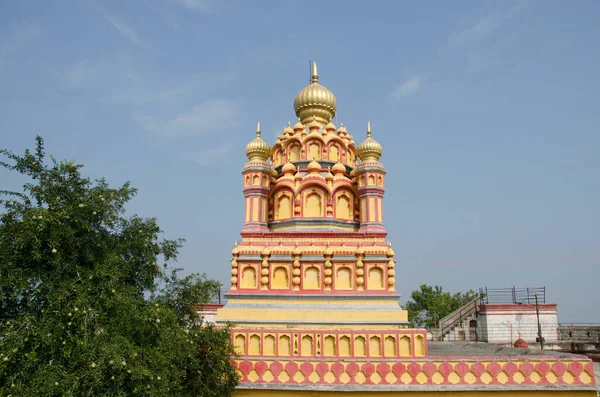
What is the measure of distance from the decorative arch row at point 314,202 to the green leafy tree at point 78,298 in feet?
25.0

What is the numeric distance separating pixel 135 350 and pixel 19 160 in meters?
5.10

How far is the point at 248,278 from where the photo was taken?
16812 millimetres

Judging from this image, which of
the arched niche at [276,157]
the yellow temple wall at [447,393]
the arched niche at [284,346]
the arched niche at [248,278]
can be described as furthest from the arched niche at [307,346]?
the arched niche at [276,157]

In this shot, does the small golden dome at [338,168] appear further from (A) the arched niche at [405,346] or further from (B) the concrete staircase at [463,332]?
(B) the concrete staircase at [463,332]

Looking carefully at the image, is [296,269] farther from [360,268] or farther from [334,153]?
[334,153]

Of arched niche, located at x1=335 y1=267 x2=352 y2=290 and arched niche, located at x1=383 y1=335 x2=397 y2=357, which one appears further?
arched niche, located at x1=335 y1=267 x2=352 y2=290

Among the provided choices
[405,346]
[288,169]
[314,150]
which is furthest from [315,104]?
[405,346]

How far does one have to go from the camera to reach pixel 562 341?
86.1ft

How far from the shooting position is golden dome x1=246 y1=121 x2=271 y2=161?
19642 mm

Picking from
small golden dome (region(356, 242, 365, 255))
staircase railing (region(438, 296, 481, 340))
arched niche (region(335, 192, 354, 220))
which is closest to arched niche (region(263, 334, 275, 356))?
small golden dome (region(356, 242, 365, 255))

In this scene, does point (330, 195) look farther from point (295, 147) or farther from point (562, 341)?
point (562, 341)

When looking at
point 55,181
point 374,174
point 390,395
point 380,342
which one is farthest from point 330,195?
point 55,181

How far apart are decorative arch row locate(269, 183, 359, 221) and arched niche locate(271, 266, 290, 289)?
2682 mm

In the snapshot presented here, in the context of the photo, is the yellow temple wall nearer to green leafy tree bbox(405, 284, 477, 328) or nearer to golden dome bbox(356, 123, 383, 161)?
golden dome bbox(356, 123, 383, 161)
